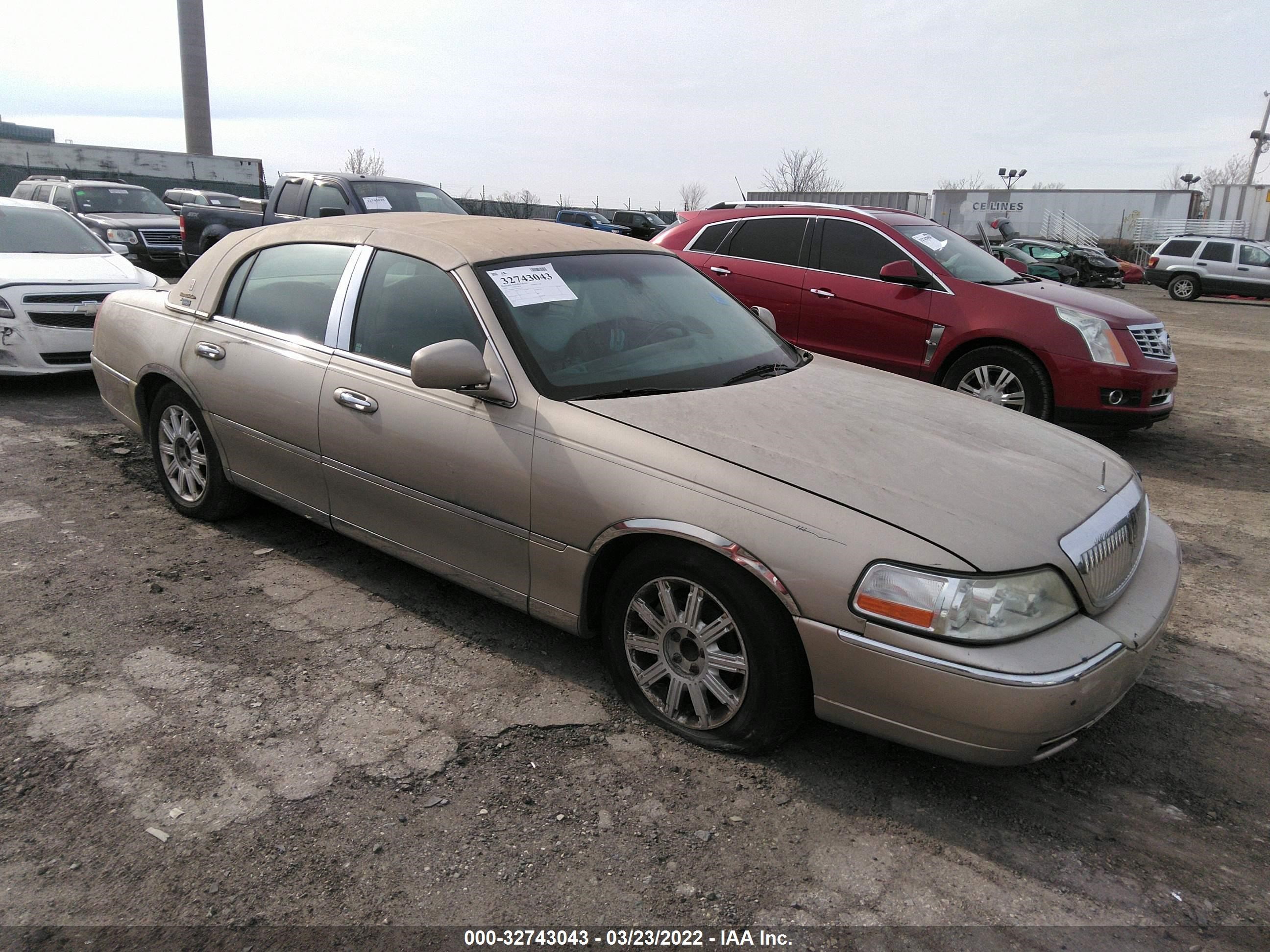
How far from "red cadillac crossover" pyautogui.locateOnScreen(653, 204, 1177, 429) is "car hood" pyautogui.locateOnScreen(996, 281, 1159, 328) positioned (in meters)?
0.01

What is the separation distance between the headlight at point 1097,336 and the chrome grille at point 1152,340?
0.71 ft

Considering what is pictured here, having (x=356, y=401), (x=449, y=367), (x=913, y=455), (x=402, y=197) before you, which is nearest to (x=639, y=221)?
(x=402, y=197)

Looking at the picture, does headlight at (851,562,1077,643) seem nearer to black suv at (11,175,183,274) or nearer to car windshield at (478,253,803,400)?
car windshield at (478,253,803,400)

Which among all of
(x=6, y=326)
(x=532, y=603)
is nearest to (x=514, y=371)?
(x=532, y=603)

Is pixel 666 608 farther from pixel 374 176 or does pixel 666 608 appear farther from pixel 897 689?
pixel 374 176

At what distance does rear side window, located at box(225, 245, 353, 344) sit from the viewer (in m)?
3.91

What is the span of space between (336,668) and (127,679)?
72 cm

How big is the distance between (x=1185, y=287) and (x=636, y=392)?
85.4 feet

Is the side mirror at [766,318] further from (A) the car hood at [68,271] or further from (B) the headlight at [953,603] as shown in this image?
(A) the car hood at [68,271]

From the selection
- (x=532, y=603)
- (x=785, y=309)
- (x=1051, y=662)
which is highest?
(x=785, y=309)

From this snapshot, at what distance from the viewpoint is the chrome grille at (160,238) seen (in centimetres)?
1570

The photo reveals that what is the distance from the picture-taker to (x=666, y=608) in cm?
286

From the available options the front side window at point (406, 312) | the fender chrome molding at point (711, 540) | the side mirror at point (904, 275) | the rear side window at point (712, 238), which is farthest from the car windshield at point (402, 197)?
the fender chrome molding at point (711, 540)

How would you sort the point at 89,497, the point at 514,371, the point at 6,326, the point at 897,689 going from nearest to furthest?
the point at 897,689 < the point at 514,371 < the point at 89,497 < the point at 6,326
